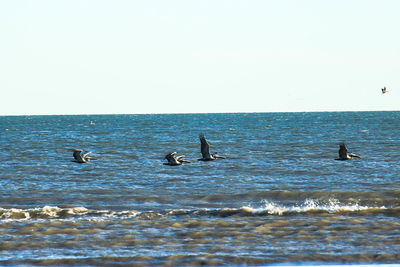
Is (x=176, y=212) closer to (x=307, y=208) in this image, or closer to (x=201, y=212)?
(x=201, y=212)

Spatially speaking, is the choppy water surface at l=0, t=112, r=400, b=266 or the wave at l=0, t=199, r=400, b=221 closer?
the choppy water surface at l=0, t=112, r=400, b=266

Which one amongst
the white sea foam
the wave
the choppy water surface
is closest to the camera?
the choppy water surface

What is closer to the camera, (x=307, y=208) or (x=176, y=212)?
(x=176, y=212)

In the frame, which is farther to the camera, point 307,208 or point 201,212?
point 307,208

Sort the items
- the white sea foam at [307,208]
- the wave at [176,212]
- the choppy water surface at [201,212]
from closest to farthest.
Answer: the choppy water surface at [201,212] < the wave at [176,212] < the white sea foam at [307,208]

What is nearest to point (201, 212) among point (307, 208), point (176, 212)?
point (176, 212)

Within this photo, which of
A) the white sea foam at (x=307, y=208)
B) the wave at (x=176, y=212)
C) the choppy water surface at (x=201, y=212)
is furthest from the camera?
the white sea foam at (x=307, y=208)

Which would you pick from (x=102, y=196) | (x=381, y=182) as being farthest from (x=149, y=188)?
(x=381, y=182)

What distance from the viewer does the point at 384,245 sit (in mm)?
15500

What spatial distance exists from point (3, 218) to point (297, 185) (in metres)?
13.6

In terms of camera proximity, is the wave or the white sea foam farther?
the white sea foam

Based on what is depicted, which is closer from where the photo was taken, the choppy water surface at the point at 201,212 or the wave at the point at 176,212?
the choppy water surface at the point at 201,212

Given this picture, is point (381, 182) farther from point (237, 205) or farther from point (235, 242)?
point (235, 242)

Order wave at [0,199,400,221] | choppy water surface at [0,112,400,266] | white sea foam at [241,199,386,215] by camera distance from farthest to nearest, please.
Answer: white sea foam at [241,199,386,215] < wave at [0,199,400,221] < choppy water surface at [0,112,400,266]
